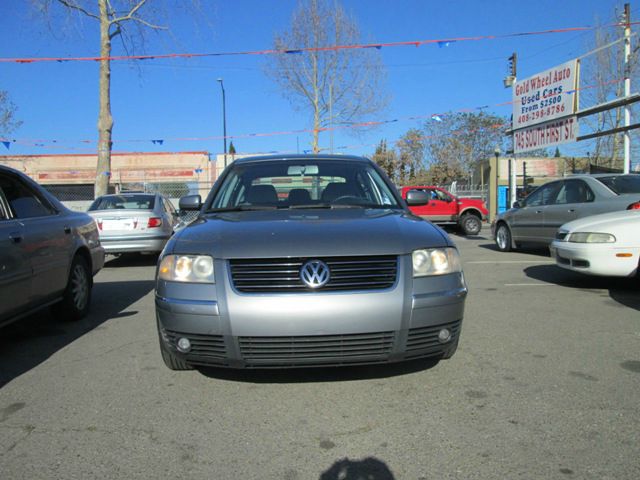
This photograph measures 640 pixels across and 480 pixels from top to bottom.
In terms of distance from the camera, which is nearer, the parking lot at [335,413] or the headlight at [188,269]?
the parking lot at [335,413]

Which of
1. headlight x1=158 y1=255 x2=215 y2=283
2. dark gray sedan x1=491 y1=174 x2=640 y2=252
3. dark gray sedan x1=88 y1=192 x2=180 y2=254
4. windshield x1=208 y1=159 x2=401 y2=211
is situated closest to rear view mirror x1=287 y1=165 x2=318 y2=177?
windshield x1=208 y1=159 x2=401 y2=211

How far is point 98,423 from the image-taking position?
2.80 m

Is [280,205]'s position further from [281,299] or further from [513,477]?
[513,477]

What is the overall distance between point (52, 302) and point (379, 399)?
327 cm

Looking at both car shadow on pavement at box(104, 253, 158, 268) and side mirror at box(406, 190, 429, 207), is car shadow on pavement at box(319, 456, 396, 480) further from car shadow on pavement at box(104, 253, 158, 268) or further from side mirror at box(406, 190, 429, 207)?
car shadow on pavement at box(104, 253, 158, 268)

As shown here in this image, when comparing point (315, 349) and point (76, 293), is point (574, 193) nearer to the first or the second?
point (315, 349)

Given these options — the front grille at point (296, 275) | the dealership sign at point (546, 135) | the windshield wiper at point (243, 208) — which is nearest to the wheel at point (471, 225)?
the dealership sign at point (546, 135)

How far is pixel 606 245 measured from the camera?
5.98 m

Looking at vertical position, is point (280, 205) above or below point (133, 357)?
above

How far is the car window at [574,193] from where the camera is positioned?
8530 millimetres

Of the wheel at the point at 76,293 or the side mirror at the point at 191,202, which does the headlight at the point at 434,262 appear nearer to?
the side mirror at the point at 191,202

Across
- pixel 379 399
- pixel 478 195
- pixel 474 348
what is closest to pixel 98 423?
pixel 379 399

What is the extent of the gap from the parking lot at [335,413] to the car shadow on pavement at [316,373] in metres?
0.01

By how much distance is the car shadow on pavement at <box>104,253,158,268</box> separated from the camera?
9977mm
